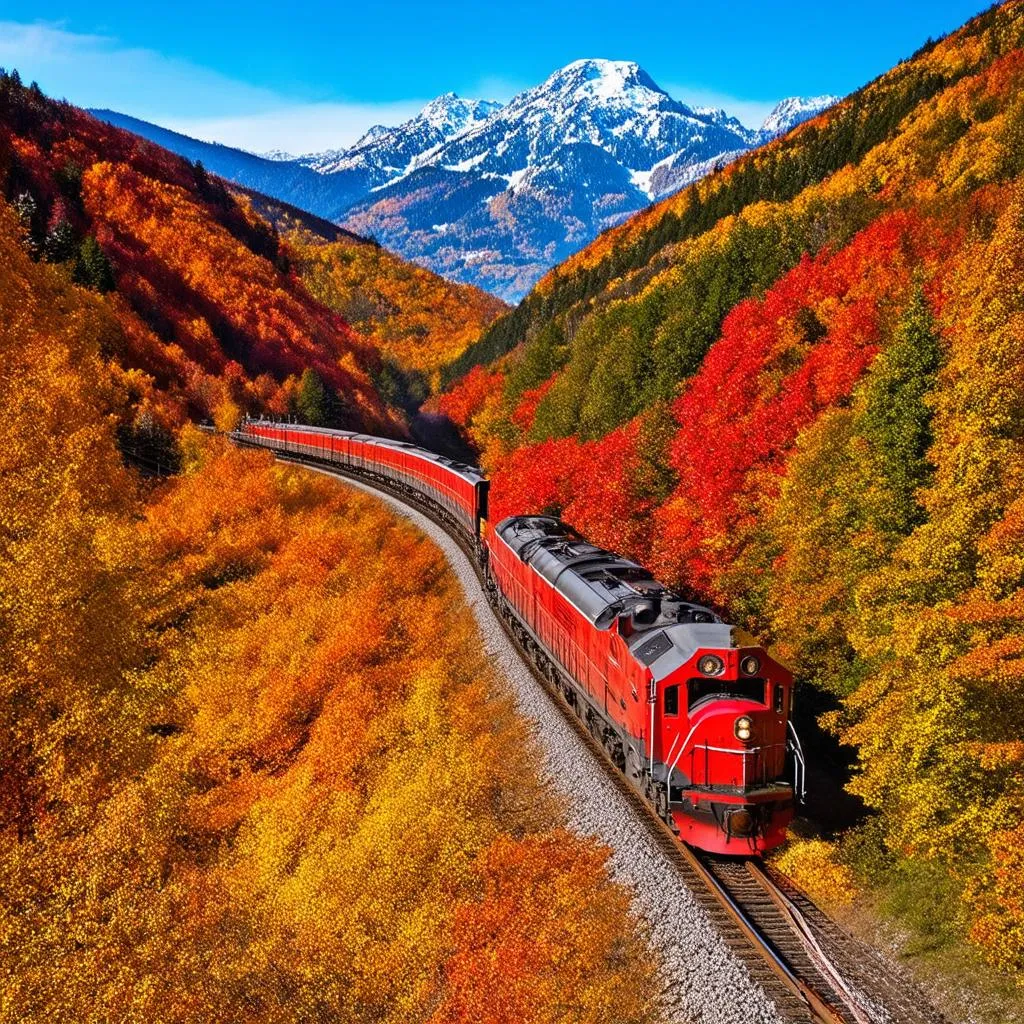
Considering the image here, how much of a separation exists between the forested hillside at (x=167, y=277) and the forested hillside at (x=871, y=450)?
3590cm

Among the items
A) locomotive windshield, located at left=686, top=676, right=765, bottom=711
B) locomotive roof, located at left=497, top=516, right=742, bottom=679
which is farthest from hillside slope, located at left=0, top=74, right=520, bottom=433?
locomotive windshield, located at left=686, top=676, right=765, bottom=711

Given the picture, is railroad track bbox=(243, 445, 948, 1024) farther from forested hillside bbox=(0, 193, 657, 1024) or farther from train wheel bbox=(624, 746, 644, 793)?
forested hillside bbox=(0, 193, 657, 1024)

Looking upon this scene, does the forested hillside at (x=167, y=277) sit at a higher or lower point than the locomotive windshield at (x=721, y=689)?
higher

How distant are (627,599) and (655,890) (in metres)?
7.32

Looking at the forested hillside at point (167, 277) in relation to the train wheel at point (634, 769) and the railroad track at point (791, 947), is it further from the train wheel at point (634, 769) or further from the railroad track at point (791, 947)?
the railroad track at point (791, 947)

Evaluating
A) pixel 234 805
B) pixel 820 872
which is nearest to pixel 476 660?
pixel 234 805

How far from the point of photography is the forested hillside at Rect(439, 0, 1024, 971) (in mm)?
19031

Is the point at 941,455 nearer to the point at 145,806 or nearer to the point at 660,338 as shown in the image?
the point at 145,806

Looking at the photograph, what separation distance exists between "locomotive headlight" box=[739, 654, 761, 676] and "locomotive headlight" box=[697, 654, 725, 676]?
459 mm

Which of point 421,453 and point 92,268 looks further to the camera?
point 92,268

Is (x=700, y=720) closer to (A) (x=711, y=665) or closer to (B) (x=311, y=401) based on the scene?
(A) (x=711, y=665)

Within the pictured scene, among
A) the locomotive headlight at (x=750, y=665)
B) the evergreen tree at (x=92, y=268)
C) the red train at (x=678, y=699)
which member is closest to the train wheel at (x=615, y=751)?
the red train at (x=678, y=699)

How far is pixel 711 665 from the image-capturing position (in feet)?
59.8

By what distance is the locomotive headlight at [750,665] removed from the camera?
18156mm
